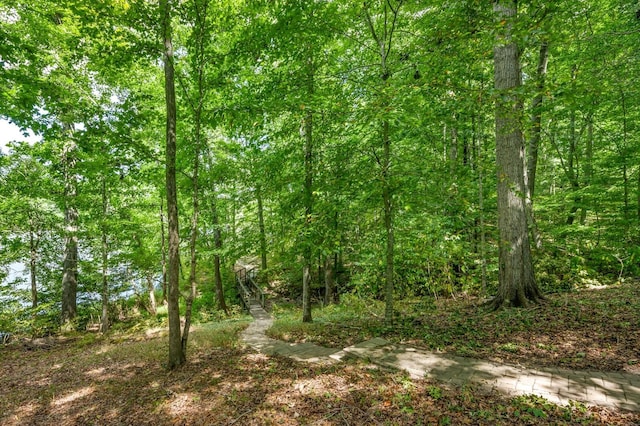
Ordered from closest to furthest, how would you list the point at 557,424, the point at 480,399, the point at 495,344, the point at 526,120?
the point at 557,424 → the point at 480,399 → the point at 526,120 → the point at 495,344

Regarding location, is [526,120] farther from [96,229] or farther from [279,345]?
[96,229]

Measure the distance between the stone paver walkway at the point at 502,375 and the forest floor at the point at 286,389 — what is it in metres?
0.19

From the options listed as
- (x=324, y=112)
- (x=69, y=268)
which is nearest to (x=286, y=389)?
(x=324, y=112)

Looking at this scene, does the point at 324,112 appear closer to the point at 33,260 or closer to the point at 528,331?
the point at 528,331

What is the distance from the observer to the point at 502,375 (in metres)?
3.69

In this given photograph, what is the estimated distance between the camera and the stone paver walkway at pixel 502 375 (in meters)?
3.12

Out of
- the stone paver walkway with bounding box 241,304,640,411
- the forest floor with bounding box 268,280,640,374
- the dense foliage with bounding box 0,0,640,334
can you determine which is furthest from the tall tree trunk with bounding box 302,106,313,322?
the stone paver walkway with bounding box 241,304,640,411

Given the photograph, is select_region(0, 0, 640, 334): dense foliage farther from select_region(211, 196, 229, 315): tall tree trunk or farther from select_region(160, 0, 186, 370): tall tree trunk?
select_region(211, 196, 229, 315): tall tree trunk

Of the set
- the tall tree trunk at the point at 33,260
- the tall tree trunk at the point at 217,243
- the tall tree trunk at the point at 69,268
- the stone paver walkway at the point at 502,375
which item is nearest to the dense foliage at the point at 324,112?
the tall tree trunk at the point at 69,268

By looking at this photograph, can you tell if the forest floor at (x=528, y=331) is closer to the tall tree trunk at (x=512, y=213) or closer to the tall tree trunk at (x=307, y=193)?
the tall tree trunk at (x=512, y=213)

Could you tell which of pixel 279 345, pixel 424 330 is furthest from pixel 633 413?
pixel 279 345

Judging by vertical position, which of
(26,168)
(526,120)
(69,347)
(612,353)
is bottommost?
(69,347)

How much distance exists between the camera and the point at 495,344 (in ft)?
15.4

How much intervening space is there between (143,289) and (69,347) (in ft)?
20.2
